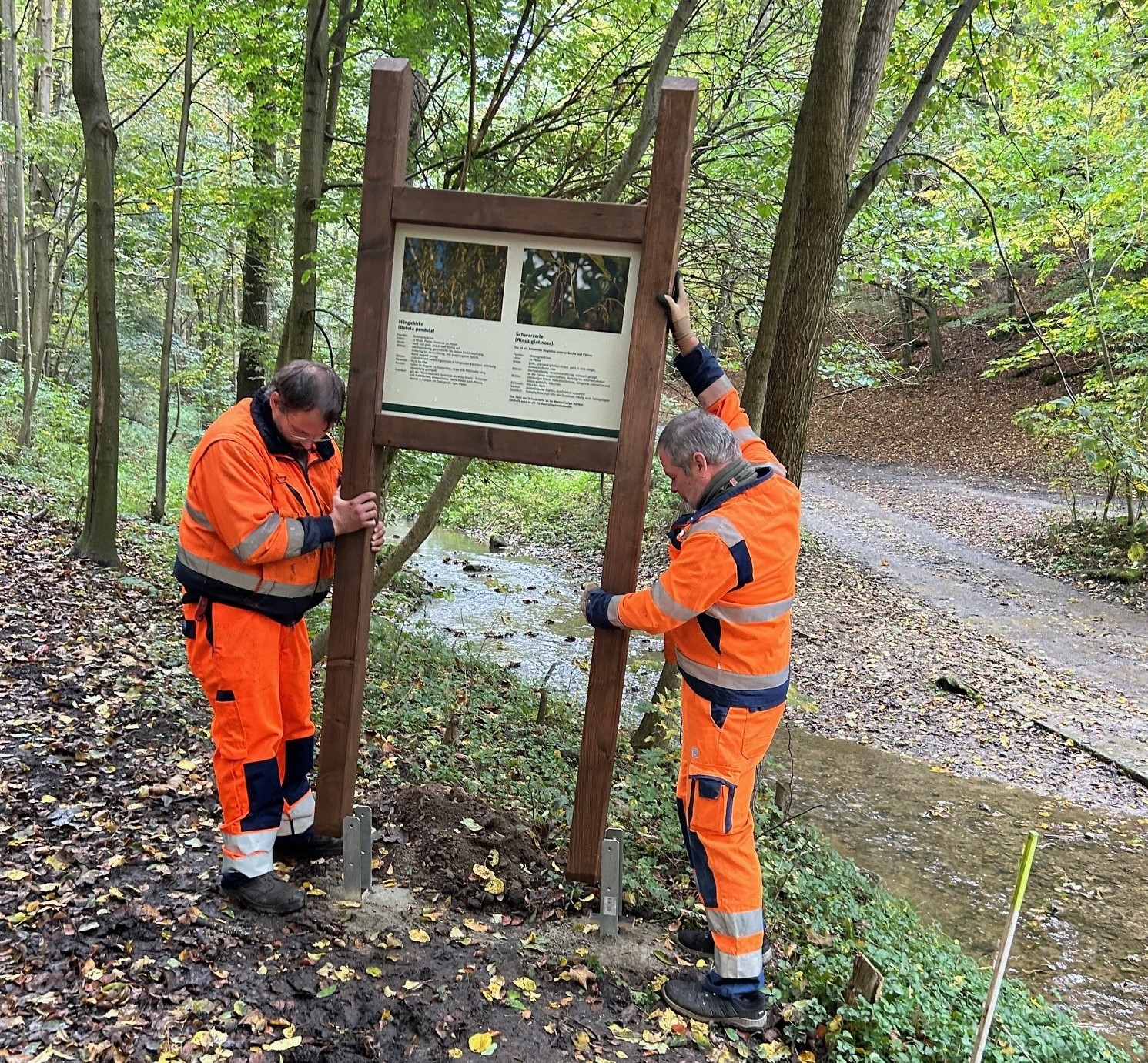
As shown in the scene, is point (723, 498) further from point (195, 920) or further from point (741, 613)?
point (195, 920)

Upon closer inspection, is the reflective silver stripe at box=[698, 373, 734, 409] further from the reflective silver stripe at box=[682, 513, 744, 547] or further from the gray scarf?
the reflective silver stripe at box=[682, 513, 744, 547]

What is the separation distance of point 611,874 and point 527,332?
2.19 metres

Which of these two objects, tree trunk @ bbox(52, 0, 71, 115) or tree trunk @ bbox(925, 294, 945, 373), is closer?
tree trunk @ bbox(52, 0, 71, 115)

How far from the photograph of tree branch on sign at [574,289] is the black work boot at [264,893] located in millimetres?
2469

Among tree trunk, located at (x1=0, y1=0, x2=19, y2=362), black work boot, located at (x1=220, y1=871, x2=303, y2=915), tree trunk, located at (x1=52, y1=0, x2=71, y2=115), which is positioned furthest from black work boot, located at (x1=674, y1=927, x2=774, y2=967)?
tree trunk, located at (x1=52, y1=0, x2=71, y2=115)

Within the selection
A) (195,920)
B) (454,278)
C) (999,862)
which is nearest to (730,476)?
(454,278)

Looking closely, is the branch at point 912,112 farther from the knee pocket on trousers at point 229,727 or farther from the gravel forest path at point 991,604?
the gravel forest path at point 991,604

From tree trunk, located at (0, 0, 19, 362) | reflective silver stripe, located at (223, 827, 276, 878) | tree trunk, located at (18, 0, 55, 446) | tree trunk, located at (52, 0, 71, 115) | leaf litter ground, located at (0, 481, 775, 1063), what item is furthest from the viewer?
tree trunk, located at (52, 0, 71, 115)

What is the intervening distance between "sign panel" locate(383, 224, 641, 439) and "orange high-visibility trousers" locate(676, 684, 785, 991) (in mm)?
1182

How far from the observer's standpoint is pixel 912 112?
5.15 meters

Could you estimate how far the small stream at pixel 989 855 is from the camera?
4.93 metres

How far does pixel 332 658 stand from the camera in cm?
346

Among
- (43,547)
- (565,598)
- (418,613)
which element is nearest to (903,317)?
(565,598)

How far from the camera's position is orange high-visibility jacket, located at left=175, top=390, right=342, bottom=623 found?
120 inches
